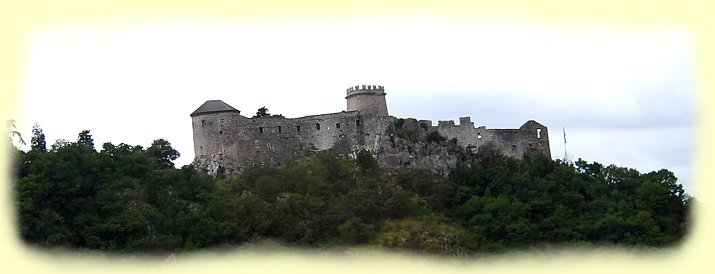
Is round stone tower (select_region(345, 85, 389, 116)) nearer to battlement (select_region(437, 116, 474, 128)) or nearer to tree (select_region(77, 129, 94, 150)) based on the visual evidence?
battlement (select_region(437, 116, 474, 128))

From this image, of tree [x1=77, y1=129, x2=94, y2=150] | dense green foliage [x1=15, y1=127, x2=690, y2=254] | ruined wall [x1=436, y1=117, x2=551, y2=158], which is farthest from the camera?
ruined wall [x1=436, y1=117, x2=551, y2=158]

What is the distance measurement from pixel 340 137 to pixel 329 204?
549 centimetres

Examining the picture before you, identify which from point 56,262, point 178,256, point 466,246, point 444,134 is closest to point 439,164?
point 444,134

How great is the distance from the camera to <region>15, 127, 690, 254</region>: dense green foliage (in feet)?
233

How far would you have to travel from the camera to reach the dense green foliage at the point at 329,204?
71.1 meters

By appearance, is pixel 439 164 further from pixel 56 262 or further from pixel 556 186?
pixel 56 262

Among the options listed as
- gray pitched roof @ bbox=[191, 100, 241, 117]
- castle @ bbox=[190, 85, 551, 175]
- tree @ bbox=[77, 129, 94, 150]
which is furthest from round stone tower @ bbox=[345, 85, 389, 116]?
tree @ bbox=[77, 129, 94, 150]

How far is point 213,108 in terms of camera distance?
3140 inches

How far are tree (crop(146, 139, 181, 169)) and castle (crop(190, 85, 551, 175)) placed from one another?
5.43ft

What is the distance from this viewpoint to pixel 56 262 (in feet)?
208

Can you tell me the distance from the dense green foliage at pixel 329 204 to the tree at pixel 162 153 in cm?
8

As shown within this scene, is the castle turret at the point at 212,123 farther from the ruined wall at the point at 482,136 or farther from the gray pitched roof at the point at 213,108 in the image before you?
the ruined wall at the point at 482,136

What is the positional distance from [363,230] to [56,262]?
1841 cm

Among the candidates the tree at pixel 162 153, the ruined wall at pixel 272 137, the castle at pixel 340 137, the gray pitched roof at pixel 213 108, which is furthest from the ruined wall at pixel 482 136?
the tree at pixel 162 153
